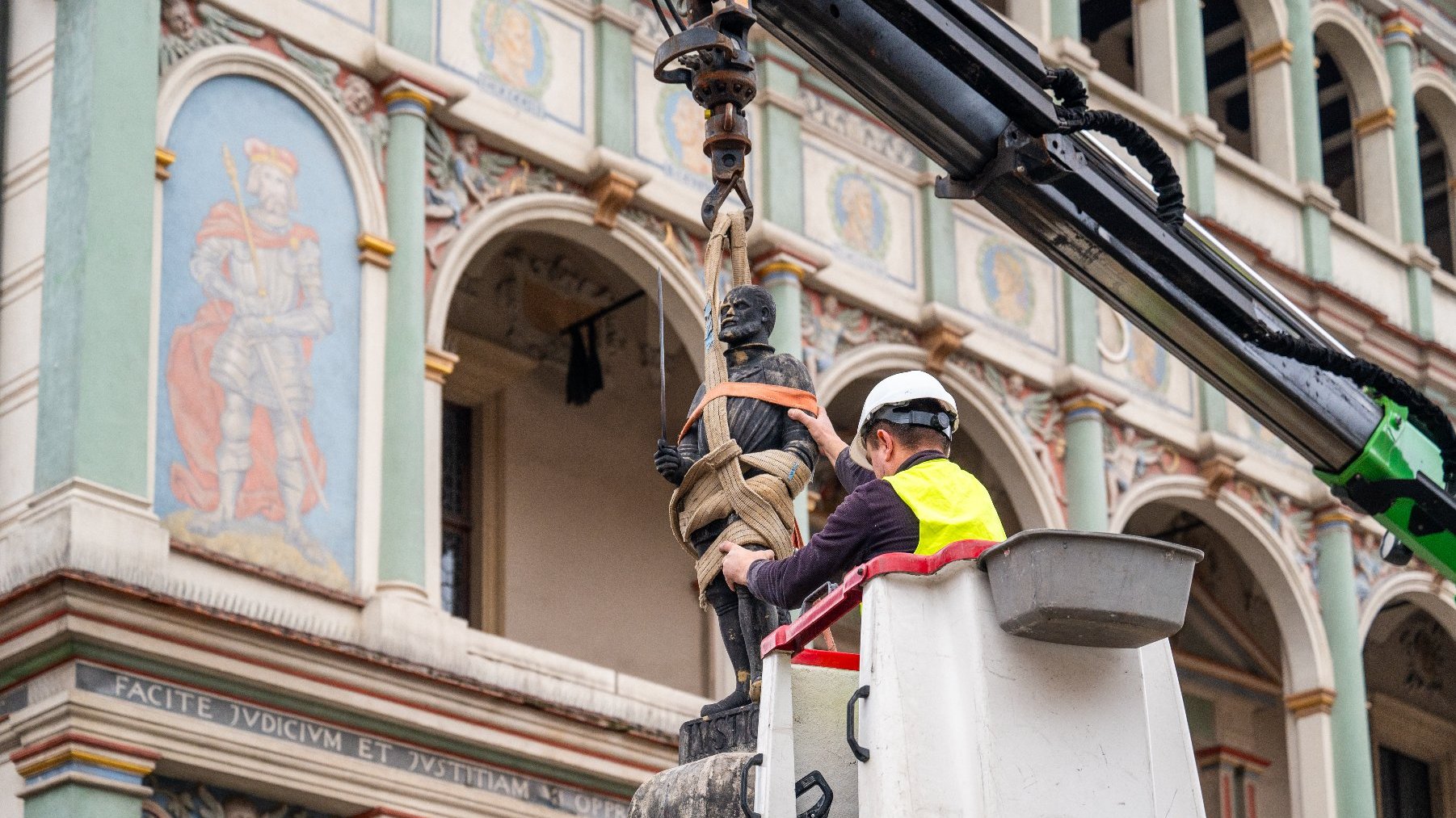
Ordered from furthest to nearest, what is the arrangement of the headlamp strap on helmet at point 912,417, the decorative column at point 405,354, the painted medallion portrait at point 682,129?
the painted medallion portrait at point 682,129 → the decorative column at point 405,354 → the headlamp strap on helmet at point 912,417

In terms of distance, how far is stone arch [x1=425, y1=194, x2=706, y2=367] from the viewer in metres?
15.7

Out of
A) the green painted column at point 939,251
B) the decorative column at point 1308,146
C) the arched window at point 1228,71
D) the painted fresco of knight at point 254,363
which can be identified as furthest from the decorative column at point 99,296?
the arched window at point 1228,71

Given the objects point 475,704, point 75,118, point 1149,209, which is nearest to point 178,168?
point 75,118

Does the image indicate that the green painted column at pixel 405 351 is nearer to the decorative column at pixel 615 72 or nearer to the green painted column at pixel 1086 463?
the decorative column at pixel 615 72

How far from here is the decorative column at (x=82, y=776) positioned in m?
12.7

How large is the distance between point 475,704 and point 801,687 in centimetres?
800

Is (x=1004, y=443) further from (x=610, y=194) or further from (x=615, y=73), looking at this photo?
(x=615, y=73)

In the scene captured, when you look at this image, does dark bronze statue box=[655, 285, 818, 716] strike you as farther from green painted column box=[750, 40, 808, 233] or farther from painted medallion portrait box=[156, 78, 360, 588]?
green painted column box=[750, 40, 808, 233]

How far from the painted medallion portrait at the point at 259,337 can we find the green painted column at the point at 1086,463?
21.6 ft

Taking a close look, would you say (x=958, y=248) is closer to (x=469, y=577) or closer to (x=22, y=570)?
(x=469, y=577)

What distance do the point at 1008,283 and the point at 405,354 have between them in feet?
19.8

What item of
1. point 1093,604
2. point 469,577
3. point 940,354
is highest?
point 940,354

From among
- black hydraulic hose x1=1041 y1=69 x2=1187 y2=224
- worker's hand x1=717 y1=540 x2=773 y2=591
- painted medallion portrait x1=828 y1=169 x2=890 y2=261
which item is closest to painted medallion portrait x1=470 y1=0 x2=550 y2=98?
painted medallion portrait x1=828 y1=169 x2=890 y2=261

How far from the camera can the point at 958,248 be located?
19.2 m
